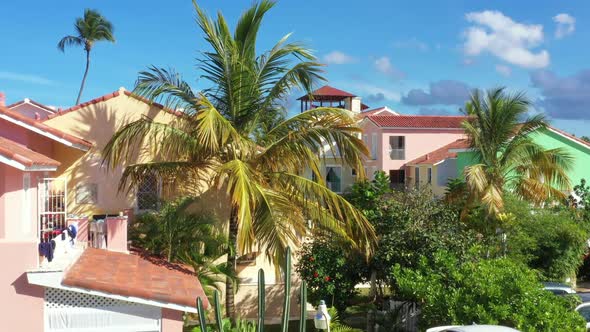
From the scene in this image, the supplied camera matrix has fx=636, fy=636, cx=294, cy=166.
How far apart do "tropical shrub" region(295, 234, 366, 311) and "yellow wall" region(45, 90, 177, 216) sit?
5.76 metres

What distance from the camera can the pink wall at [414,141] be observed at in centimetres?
5209

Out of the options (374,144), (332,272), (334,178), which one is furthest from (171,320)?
(334,178)

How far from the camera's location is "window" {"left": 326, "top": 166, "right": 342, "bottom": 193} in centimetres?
5506

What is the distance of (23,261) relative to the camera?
12836mm

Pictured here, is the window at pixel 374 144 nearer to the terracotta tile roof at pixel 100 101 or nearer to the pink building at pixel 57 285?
the terracotta tile roof at pixel 100 101

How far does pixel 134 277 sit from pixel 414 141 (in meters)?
41.0

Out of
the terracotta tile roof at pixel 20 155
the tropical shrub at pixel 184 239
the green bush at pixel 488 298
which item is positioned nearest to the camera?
the terracotta tile roof at pixel 20 155

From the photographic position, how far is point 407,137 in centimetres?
5228

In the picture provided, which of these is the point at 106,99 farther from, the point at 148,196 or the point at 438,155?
the point at 438,155

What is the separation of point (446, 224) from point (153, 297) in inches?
357

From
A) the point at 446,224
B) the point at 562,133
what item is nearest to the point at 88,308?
the point at 446,224

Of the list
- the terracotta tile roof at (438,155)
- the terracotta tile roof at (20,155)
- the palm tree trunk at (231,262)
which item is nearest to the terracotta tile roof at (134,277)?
the palm tree trunk at (231,262)

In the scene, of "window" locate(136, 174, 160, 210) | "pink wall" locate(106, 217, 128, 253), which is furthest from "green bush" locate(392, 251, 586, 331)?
"window" locate(136, 174, 160, 210)

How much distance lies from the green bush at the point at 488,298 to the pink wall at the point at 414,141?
35882 millimetres
